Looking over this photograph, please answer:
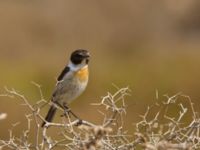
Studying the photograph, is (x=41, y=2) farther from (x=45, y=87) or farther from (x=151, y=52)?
(x=45, y=87)

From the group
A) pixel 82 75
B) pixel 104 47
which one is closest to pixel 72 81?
pixel 82 75

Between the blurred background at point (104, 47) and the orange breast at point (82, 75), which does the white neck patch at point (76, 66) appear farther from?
the blurred background at point (104, 47)

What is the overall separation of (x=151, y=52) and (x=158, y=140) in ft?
50.5

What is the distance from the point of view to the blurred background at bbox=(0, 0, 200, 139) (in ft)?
50.9

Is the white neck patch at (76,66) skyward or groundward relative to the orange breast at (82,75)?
skyward

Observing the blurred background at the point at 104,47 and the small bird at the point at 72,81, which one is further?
the blurred background at the point at 104,47

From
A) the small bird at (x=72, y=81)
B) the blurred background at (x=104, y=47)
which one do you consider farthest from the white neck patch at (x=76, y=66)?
the blurred background at (x=104, y=47)

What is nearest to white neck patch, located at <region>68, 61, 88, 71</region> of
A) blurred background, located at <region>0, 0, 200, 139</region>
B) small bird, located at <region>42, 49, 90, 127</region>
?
small bird, located at <region>42, 49, 90, 127</region>

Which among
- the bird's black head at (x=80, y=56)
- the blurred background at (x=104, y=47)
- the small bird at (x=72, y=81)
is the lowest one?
the blurred background at (x=104, y=47)

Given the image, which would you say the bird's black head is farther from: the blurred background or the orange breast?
the blurred background

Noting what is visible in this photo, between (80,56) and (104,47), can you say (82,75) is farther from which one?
(104,47)

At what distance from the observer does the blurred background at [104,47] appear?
1552 centimetres

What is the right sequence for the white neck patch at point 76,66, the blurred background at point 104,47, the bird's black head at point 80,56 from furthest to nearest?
the blurred background at point 104,47 < the white neck patch at point 76,66 < the bird's black head at point 80,56

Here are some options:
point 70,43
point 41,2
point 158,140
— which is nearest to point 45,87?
point 70,43
